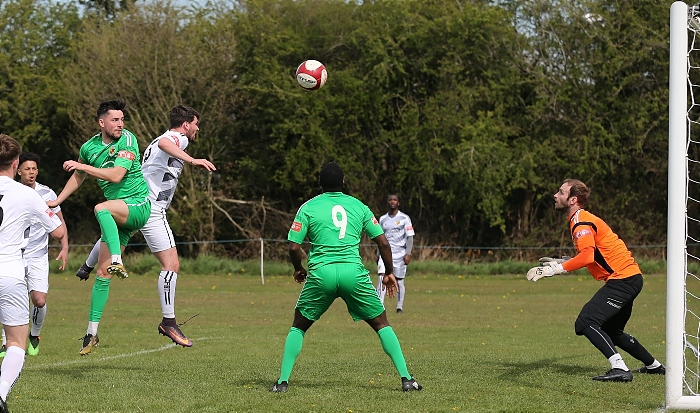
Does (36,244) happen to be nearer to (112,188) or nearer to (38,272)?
(38,272)

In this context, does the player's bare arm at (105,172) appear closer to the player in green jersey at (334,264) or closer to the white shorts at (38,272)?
the white shorts at (38,272)

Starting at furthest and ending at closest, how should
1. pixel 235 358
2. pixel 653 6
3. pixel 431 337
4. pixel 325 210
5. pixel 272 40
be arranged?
pixel 272 40 < pixel 653 6 < pixel 431 337 < pixel 235 358 < pixel 325 210

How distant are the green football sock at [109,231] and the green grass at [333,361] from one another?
133cm

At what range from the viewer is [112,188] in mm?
9719

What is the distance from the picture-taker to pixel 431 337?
1450 cm

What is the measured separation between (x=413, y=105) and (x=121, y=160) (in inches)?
1052

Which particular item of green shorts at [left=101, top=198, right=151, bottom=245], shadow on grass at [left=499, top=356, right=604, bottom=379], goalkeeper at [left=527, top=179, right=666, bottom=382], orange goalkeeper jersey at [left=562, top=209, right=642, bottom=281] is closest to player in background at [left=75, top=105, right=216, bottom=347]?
green shorts at [left=101, top=198, right=151, bottom=245]

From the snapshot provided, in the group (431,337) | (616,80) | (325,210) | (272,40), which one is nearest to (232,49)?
(272,40)

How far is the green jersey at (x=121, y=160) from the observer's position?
9570mm

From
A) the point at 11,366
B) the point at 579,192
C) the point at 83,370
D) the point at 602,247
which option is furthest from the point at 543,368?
the point at 11,366

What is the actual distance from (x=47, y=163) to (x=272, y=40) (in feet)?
40.1

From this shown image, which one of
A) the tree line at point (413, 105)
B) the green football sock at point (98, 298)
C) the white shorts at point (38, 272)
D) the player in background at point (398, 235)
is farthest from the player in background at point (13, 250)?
the tree line at point (413, 105)

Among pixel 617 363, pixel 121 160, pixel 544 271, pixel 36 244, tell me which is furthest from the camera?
pixel 36 244

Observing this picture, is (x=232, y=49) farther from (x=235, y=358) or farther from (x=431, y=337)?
(x=235, y=358)
